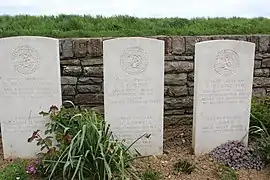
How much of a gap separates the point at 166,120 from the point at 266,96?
128 centimetres

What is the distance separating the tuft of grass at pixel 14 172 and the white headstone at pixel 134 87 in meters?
0.92

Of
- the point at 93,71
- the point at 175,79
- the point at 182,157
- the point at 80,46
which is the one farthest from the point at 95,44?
the point at 182,157

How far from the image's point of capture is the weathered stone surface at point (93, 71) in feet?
15.0

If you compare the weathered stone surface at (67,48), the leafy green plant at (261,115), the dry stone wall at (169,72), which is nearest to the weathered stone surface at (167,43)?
the dry stone wall at (169,72)

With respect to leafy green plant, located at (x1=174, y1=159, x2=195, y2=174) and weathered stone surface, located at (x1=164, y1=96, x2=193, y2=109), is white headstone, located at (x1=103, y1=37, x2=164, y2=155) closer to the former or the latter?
leafy green plant, located at (x1=174, y1=159, x2=195, y2=174)

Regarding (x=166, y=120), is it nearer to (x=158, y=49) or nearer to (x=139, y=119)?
(x=139, y=119)

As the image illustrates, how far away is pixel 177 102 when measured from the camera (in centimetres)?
483

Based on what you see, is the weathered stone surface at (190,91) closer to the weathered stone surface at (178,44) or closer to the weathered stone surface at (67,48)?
the weathered stone surface at (178,44)

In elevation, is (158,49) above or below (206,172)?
above

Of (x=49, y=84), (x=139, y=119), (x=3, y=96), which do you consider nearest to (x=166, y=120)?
(x=139, y=119)

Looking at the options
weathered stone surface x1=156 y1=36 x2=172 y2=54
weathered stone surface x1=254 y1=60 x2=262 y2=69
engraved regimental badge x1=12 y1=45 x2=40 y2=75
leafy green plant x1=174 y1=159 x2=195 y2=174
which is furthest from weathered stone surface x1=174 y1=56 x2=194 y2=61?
engraved regimental badge x1=12 y1=45 x2=40 y2=75

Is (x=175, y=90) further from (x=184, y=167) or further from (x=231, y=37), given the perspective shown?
(x=184, y=167)

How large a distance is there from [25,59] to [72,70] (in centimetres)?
86

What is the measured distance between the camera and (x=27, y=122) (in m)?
3.91
